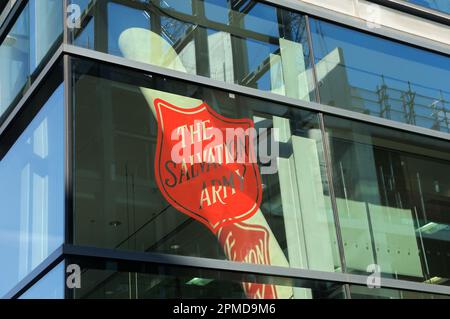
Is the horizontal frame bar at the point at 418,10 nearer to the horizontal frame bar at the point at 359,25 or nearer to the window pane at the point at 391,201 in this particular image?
the horizontal frame bar at the point at 359,25

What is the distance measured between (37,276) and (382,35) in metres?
5.80

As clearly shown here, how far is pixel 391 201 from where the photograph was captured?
9.57m

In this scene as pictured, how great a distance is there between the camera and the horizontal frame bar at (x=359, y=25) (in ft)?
33.0

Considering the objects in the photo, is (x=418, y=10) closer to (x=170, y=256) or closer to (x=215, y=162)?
(x=215, y=162)

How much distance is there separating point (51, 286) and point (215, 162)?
2.32m

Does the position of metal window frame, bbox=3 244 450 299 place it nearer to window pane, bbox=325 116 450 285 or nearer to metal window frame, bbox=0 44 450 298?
metal window frame, bbox=0 44 450 298

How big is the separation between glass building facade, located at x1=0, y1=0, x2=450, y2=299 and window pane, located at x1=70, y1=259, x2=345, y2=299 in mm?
16

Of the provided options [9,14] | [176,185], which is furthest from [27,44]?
[176,185]

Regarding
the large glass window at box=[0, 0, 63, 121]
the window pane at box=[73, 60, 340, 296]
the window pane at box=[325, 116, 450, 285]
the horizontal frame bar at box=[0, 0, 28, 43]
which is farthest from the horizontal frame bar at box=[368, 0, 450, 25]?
the horizontal frame bar at box=[0, 0, 28, 43]

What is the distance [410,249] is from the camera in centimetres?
931

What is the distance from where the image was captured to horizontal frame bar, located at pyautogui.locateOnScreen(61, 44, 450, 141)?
8.24 m

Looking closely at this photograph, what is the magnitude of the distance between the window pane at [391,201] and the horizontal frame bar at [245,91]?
9cm

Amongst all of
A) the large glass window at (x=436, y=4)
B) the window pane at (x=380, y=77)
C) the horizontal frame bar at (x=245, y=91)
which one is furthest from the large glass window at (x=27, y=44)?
the large glass window at (x=436, y=4)

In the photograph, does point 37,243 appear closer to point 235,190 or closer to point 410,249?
point 235,190
